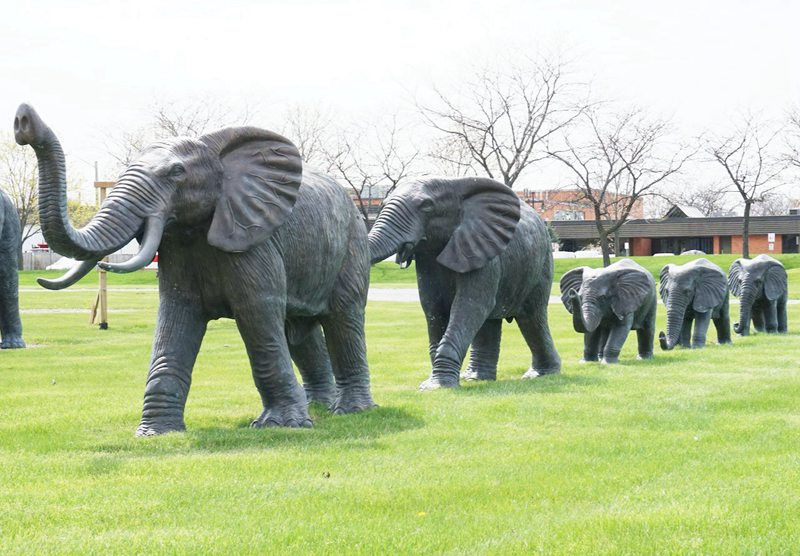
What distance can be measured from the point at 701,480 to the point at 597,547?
6.09 ft

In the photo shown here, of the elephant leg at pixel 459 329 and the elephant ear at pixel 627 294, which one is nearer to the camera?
the elephant leg at pixel 459 329

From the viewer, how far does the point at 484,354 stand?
14.3 meters

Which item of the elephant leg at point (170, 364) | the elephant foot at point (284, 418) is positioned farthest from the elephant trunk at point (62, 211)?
the elephant foot at point (284, 418)

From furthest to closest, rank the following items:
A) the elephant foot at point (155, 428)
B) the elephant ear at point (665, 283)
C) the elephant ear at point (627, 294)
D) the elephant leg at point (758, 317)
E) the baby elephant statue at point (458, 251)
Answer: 1. the elephant leg at point (758, 317)
2. the elephant ear at point (665, 283)
3. the elephant ear at point (627, 294)
4. the baby elephant statue at point (458, 251)
5. the elephant foot at point (155, 428)

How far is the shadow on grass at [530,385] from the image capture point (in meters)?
11.9

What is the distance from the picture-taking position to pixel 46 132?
7574 millimetres

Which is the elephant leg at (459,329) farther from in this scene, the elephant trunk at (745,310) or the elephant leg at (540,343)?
the elephant trunk at (745,310)

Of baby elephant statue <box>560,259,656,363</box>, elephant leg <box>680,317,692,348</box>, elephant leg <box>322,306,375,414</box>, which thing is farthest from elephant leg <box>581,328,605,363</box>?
elephant leg <box>322,306,375,414</box>

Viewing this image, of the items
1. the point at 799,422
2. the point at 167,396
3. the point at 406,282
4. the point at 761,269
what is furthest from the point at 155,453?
the point at 406,282

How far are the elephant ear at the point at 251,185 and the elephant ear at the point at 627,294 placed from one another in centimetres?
792

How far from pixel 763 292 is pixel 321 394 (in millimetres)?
14122

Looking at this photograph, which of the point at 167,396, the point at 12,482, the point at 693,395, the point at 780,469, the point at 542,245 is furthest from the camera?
the point at 542,245

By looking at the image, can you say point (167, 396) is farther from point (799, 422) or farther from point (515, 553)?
point (799, 422)

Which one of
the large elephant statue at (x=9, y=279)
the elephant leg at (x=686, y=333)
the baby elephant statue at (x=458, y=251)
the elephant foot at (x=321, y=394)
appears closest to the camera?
the elephant foot at (x=321, y=394)
